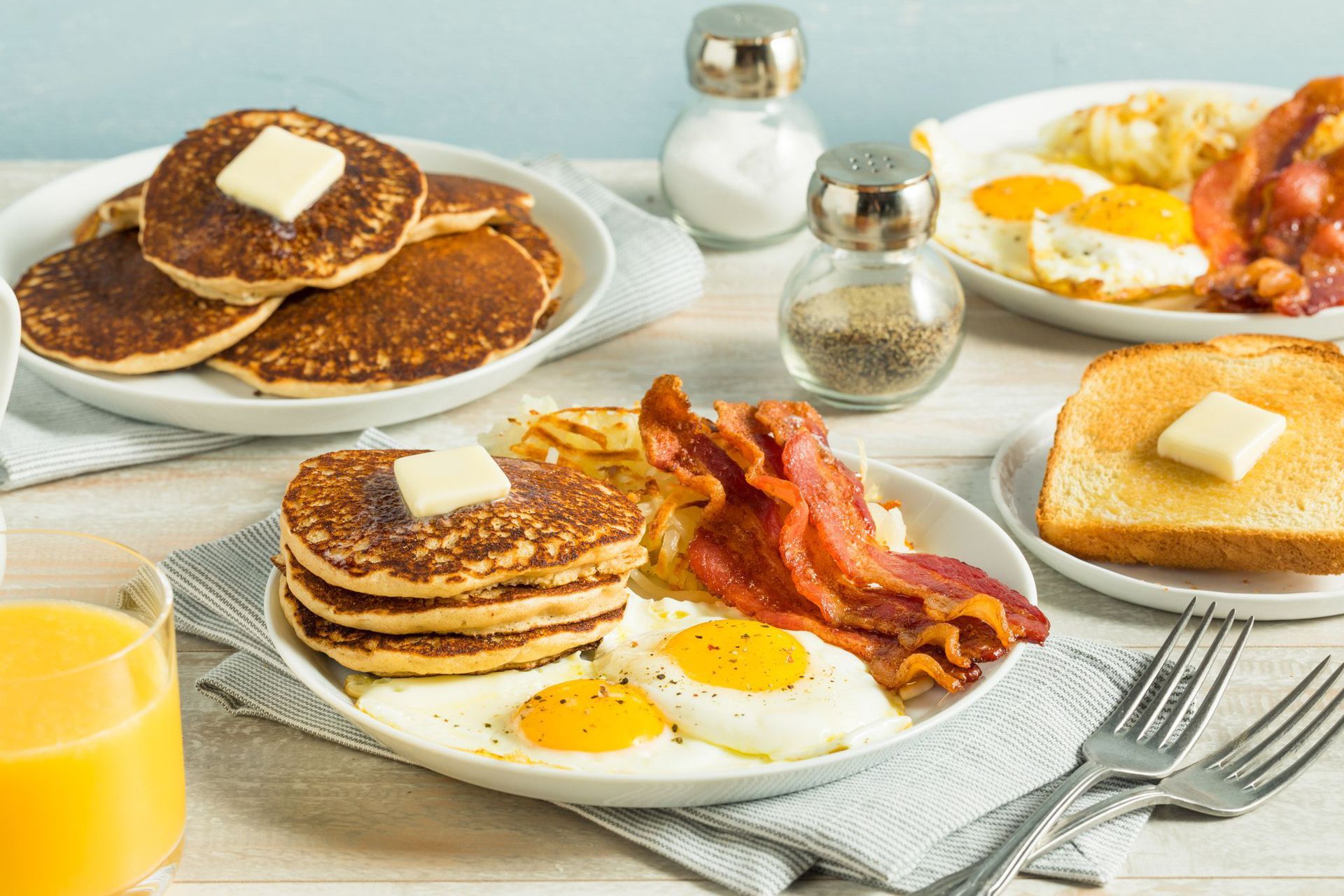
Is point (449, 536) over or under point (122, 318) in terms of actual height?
over

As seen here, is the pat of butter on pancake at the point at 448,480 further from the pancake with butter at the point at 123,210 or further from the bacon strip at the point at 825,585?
the pancake with butter at the point at 123,210

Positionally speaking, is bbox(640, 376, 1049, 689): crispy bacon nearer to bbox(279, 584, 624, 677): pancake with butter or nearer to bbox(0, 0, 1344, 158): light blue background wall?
bbox(279, 584, 624, 677): pancake with butter

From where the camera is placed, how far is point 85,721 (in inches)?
52.2

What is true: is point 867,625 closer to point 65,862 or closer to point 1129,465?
point 1129,465

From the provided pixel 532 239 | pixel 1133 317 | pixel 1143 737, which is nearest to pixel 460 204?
pixel 532 239

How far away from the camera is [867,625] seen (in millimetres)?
1847

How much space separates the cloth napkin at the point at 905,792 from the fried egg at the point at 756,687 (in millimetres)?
87

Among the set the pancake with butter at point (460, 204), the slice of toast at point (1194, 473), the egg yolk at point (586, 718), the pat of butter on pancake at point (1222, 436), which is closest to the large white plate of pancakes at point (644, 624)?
the egg yolk at point (586, 718)

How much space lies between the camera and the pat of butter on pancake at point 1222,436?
2.17 metres

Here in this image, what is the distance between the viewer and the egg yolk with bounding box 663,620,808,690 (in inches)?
65.8

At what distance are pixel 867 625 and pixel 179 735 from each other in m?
0.88

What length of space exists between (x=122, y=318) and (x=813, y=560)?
1.44 metres

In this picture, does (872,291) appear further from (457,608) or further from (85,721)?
(85,721)

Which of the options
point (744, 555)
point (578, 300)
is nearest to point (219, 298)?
point (578, 300)
